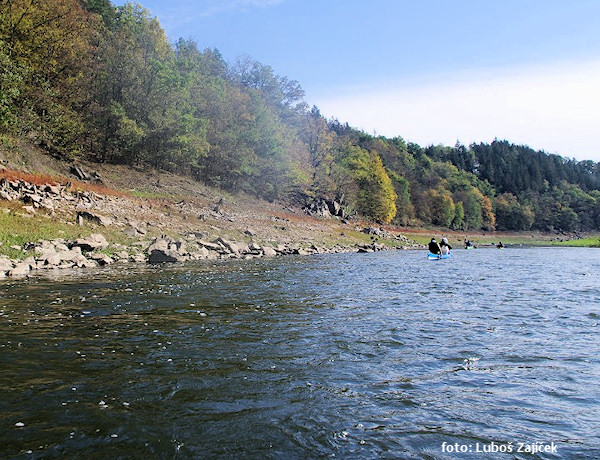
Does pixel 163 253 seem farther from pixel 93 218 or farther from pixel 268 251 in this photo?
pixel 268 251

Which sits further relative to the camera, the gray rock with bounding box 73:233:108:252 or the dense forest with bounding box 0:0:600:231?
the dense forest with bounding box 0:0:600:231

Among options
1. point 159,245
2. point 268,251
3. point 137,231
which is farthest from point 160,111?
point 159,245

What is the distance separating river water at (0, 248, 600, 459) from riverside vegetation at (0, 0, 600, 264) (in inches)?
598

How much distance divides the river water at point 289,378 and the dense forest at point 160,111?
2790 cm

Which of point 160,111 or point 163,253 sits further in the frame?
point 160,111

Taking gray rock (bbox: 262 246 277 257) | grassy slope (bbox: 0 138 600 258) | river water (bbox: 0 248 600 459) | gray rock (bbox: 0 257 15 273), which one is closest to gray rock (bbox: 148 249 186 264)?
grassy slope (bbox: 0 138 600 258)

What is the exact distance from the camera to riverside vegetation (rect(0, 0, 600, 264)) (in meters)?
35.7

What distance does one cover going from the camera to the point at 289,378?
6996 mm

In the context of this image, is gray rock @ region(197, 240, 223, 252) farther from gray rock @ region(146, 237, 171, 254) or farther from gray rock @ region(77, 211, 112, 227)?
gray rock @ region(77, 211, 112, 227)

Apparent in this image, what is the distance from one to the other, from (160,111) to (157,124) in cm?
225

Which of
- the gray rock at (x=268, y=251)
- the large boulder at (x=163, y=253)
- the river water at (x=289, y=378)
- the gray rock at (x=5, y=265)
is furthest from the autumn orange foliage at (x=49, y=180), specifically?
the river water at (x=289, y=378)

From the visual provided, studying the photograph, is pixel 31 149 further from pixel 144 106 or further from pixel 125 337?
pixel 125 337

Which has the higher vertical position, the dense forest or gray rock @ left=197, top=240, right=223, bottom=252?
the dense forest

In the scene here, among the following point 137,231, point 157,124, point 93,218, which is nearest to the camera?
point 93,218
